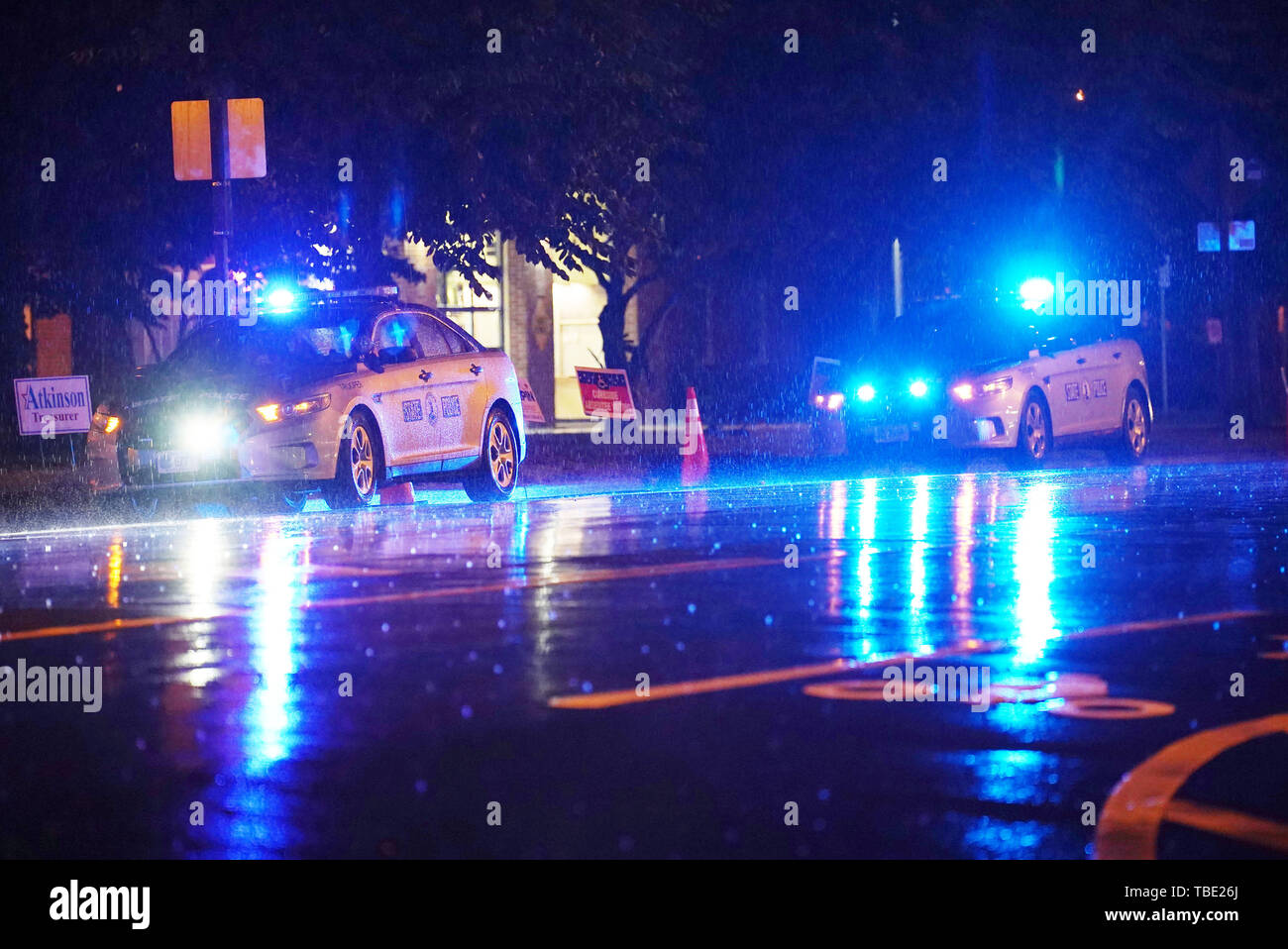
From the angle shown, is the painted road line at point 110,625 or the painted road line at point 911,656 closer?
the painted road line at point 911,656

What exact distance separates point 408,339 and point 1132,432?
10.5 metres

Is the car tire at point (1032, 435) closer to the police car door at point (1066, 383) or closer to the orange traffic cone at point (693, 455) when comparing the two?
the police car door at point (1066, 383)

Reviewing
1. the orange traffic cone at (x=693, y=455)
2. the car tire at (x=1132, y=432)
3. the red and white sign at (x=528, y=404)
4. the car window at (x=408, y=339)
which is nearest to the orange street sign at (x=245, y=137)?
→ the car window at (x=408, y=339)

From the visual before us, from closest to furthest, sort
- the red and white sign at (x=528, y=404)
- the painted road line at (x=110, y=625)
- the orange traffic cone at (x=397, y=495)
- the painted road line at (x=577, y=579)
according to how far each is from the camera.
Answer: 1. the painted road line at (x=110, y=625)
2. the painted road line at (x=577, y=579)
3. the orange traffic cone at (x=397, y=495)
4. the red and white sign at (x=528, y=404)

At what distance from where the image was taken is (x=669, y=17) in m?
29.8

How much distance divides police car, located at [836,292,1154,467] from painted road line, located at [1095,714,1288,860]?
17.3 m

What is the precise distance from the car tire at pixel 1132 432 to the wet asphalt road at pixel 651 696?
11584 mm

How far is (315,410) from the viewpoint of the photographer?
19172 mm

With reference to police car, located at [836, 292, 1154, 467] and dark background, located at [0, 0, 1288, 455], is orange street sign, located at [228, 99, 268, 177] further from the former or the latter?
police car, located at [836, 292, 1154, 467]
